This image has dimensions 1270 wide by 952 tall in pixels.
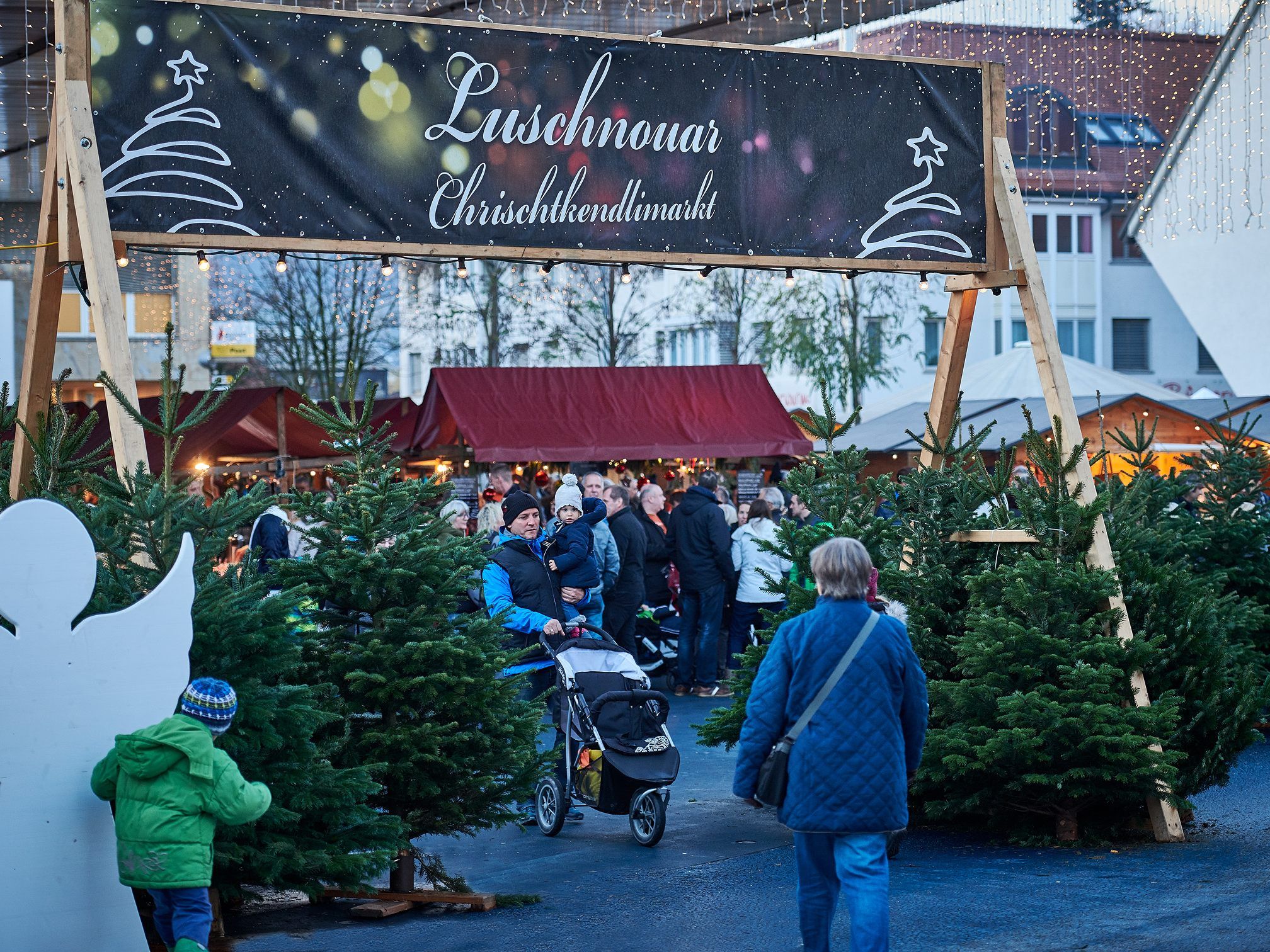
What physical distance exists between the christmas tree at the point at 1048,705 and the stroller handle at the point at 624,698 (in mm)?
1596

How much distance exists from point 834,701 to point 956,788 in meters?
3.17

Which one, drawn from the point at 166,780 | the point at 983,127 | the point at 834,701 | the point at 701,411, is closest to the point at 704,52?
the point at 983,127

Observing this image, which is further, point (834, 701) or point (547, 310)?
point (547, 310)

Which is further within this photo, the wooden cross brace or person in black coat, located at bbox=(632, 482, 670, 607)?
person in black coat, located at bbox=(632, 482, 670, 607)

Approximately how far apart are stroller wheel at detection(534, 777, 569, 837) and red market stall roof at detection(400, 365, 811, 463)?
10122 millimetres

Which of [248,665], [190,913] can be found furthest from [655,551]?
[190,913]

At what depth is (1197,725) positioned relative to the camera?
889 cm

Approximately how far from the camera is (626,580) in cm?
1465

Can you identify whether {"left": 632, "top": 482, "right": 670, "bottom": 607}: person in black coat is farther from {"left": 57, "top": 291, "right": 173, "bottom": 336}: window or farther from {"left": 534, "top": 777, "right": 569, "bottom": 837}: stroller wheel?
{"left": 57, "top": 291, "right": 173, "bottom": 336}: window

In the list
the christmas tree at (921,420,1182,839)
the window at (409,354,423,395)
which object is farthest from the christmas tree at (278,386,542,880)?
the window at (409,354,423,395)

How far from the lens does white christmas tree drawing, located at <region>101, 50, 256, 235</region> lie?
8250 millimetres

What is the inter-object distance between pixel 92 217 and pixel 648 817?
448 centimetres

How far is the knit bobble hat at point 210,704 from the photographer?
607cm

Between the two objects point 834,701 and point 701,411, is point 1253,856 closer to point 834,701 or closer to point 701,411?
point 834,701
